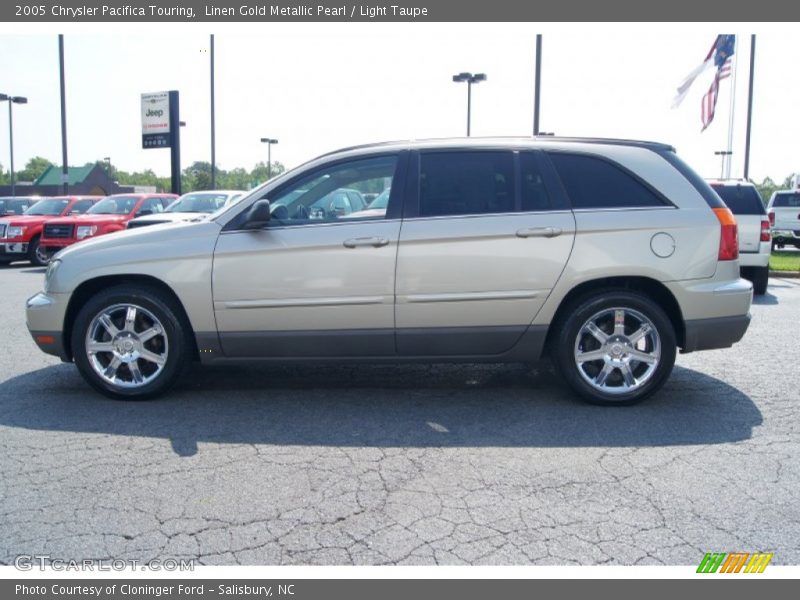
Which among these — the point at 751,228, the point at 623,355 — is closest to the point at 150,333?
the point at 623,355

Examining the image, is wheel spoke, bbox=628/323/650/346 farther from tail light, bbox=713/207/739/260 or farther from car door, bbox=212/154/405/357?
car door, bbox=212/154/405/357

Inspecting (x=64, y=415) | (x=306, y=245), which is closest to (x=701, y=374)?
(x=306, y=245)

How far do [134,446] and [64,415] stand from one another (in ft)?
3.14

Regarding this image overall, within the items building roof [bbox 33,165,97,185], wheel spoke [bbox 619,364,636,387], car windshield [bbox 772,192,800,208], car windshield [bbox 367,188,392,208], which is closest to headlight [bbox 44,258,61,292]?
car windshield [bbox 367,188,392,208]

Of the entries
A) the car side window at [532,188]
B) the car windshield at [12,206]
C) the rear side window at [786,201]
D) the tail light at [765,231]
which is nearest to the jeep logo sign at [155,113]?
the car windshield at [12,206]

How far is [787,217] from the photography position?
22250mm

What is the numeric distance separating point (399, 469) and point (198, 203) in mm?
13053

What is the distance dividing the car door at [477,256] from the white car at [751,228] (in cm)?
705

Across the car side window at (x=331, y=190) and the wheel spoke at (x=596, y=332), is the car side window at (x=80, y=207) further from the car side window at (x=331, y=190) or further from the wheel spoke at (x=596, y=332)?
the wheel spoke at (x=596, y=332)

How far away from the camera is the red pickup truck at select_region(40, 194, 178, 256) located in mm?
16359

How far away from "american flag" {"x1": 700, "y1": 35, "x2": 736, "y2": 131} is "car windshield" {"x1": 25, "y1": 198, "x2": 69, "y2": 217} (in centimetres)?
1843

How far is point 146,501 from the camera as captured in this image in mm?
3746

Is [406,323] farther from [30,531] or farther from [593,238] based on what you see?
[30,531]

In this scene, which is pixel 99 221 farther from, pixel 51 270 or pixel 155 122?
pixel 51 270
